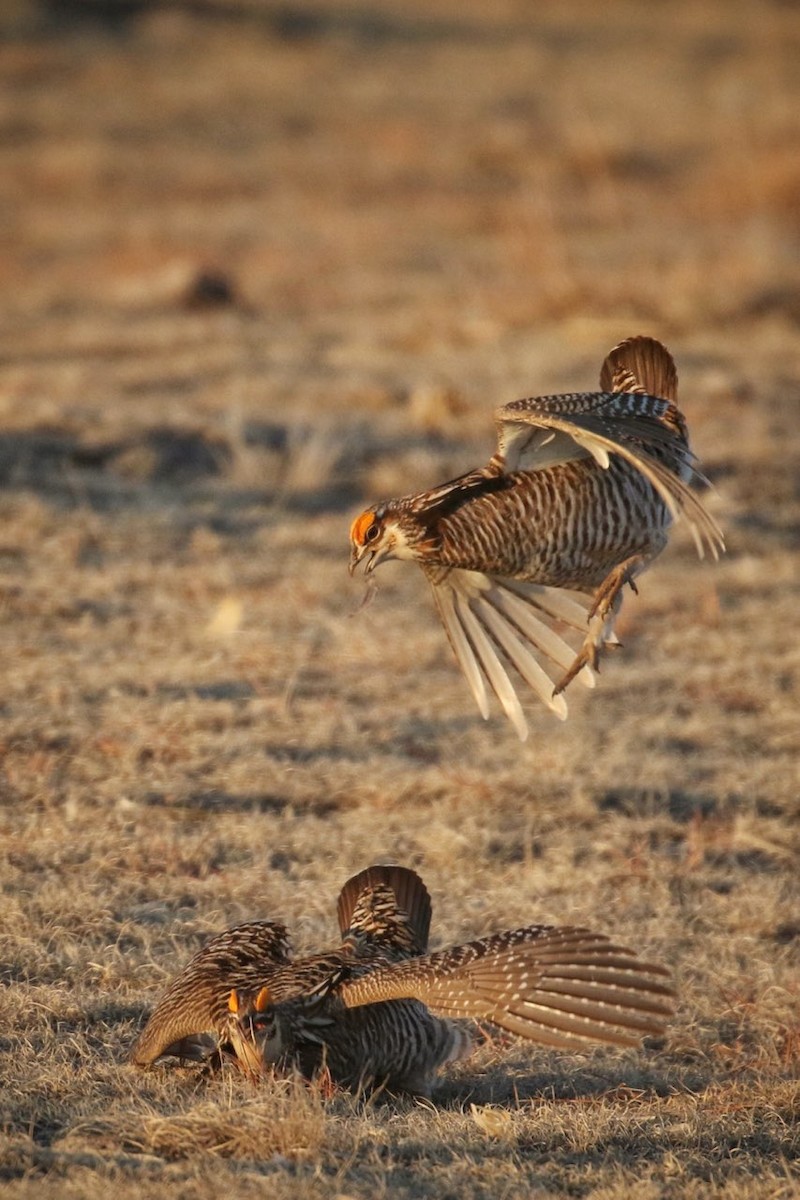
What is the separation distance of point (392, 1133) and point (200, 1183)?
1.59 feet

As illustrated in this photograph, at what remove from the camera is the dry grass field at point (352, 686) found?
12.6ft

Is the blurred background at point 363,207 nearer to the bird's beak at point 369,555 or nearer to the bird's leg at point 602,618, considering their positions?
the bird's beak at point 369,555

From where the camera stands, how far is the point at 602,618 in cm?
468

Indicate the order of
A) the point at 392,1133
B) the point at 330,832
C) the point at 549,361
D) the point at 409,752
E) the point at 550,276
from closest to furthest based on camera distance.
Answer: the point at 392,1133, the point at 330,832, the point at 409,752, the point at 549,361, the point at 550,276

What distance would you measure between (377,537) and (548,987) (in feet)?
4.65

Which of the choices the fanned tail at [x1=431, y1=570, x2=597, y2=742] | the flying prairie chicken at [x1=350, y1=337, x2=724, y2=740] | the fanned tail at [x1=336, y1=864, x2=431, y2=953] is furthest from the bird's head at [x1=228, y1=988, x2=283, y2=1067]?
the fanned tail at [x1=431, y1=570, x2=597, y2=742]

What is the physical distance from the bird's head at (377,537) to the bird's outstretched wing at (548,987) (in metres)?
1.20

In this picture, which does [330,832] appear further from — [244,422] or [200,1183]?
[244,422]

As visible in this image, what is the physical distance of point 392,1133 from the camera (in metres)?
3.72

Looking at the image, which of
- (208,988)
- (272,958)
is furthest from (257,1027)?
(272,958)

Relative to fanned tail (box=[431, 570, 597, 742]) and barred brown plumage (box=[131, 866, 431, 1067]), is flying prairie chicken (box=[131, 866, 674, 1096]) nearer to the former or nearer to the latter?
barred brown plumage (box=[131, 866, 431, 1067])

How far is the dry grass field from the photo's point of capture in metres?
3.85

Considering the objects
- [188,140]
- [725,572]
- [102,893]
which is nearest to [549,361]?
[725,572]

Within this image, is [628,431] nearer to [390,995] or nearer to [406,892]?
[406,892]
